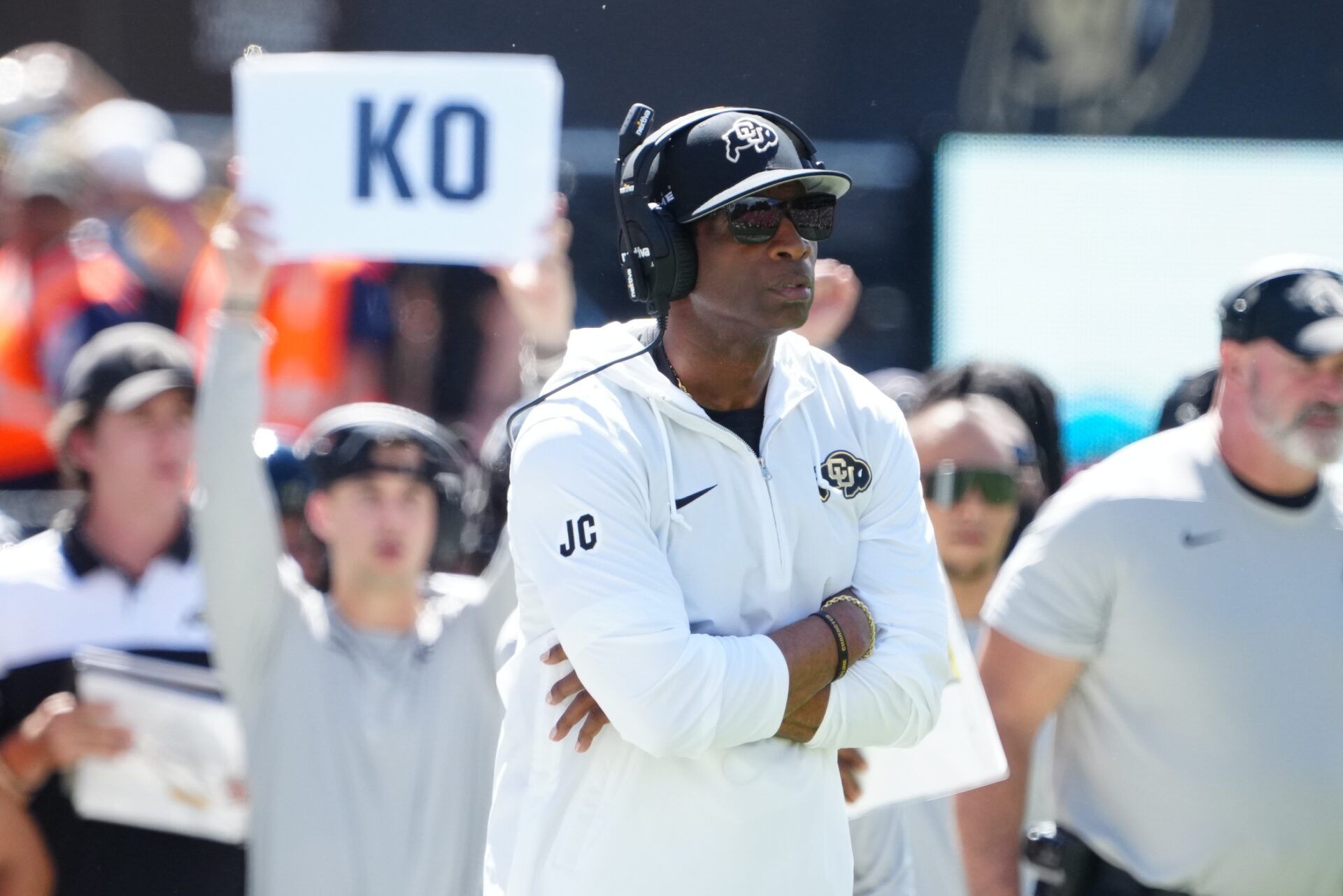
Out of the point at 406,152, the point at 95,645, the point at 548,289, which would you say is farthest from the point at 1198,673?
the point at 95,645

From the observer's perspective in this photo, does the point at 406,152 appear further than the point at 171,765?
Yes

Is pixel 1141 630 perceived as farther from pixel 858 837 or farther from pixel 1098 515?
pixel 858 837

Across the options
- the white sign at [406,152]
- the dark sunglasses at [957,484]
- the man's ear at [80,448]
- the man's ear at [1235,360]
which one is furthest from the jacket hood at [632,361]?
the man's ear at [80,448]

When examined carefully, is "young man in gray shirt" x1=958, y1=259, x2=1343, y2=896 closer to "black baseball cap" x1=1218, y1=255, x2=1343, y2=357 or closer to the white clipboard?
"black baseball cap" x1=1218, y1=255, x2=1343, y2=357

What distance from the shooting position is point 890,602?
2.08 meters

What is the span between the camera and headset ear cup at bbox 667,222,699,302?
2031 mm

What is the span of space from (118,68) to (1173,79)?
2433mm

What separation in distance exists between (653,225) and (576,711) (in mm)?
602

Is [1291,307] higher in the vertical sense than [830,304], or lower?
higher

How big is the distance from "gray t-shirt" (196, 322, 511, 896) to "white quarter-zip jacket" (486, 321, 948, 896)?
4.15 ft

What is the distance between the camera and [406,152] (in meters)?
3.64

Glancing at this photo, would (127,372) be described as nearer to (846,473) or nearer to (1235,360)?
(846,473)

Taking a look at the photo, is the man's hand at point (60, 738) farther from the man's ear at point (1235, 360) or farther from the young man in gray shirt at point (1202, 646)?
the man's ear at point (1235, 360)

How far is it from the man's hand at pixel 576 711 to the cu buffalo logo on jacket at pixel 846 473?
1.28ft
